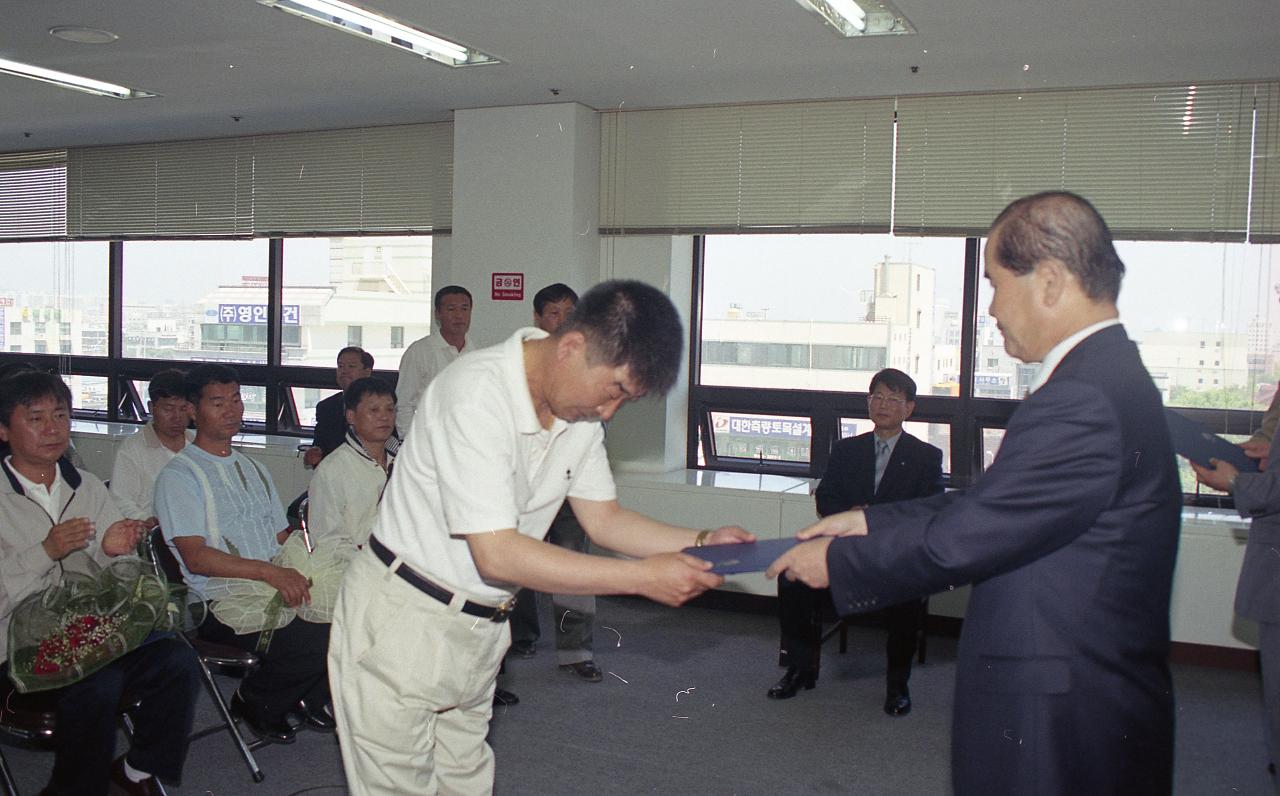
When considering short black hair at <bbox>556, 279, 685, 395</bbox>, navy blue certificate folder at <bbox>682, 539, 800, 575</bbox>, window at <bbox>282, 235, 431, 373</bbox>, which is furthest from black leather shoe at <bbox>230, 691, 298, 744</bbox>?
window at <bbox>282, 235, 431, 373</bbox>

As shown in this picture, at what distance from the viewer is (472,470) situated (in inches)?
82.2

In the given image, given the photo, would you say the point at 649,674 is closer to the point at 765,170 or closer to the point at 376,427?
the point at 376,427

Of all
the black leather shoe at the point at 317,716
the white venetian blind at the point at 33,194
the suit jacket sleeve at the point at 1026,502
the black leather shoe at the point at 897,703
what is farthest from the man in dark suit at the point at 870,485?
the white venetian blind at the point at 33,194

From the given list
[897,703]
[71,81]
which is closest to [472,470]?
[897,703]

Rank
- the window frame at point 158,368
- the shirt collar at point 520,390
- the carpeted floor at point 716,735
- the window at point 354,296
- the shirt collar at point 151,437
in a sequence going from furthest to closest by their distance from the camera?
the window frame at point 158,368, the window at point 354,296, the shirt collar at point 151,437, the carpeted floor at point 716,735, the shirt collar at point 520,390

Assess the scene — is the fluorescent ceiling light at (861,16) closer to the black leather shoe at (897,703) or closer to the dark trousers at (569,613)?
the dark trousers at (569,613)

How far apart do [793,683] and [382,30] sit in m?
3.76

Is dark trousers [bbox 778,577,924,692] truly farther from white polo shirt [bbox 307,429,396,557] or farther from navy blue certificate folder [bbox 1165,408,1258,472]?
white polo shirt [bbox 307,429,396,557]

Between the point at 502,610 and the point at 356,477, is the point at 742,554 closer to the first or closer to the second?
the point at 502,610

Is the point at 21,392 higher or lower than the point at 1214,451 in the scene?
higher

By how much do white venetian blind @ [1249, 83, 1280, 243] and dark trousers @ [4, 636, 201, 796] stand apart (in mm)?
5493

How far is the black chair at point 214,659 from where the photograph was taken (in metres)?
3.77

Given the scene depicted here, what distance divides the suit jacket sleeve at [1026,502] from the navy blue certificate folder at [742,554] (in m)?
0.37

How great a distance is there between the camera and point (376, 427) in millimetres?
4293
